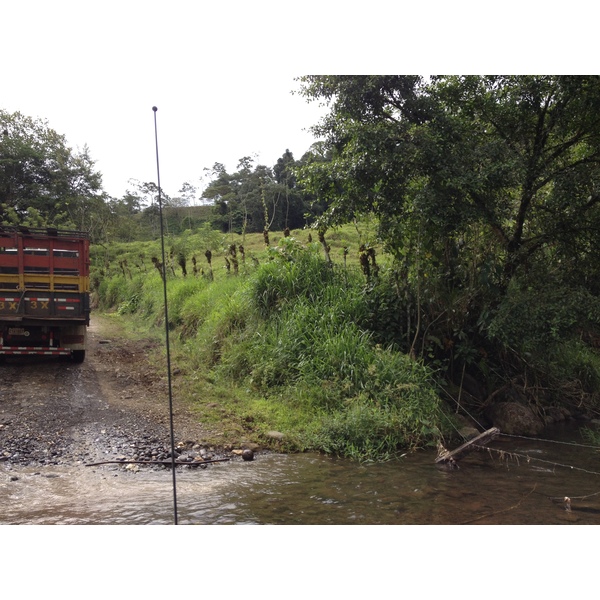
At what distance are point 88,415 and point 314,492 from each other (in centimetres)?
308

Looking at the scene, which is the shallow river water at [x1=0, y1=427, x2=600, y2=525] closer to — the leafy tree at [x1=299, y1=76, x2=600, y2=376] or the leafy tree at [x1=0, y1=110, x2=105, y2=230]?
the leafy tree at [x1=299, y1=76, x2=600, y2=376]

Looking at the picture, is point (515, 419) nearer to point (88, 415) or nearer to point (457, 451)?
point (457, 451)

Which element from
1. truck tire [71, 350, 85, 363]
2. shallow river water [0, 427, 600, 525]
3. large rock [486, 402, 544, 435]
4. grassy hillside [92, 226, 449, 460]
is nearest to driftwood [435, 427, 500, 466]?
shallow river water [0, 427, 600, 525]

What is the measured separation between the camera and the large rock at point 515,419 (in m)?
6.00

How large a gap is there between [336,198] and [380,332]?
5.72 feet

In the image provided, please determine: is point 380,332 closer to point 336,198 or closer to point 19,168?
point 336,198

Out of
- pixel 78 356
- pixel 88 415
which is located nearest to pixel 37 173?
pixel 78 356

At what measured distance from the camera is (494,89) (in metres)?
6.21

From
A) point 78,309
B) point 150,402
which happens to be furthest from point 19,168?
point 150,402

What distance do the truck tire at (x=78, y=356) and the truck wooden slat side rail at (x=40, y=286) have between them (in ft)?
1.07

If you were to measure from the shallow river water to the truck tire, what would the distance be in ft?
12.8

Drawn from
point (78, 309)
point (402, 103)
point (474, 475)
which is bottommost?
point (474, 475)

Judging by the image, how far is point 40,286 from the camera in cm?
752

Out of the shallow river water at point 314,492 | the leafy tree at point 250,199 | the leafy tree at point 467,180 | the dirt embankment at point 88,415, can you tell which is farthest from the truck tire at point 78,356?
the leafy tree at point 250,199
